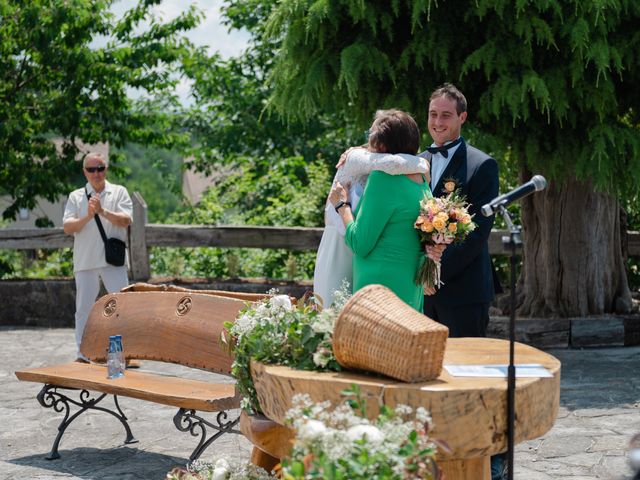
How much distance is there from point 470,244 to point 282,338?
164 centimetres

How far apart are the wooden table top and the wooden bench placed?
5.36 ft

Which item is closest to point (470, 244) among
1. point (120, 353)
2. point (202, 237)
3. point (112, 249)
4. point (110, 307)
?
point (120, 353)

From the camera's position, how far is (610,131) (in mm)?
8875

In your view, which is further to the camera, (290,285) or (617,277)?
(290,285)

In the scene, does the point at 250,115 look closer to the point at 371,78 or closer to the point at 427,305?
the point at 371,78

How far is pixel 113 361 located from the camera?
6.65m

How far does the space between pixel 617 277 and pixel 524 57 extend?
323cm

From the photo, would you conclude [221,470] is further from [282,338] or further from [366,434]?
→ [366,434]

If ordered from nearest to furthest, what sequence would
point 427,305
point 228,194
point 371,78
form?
point 427,305
point 371,78
point 228,194

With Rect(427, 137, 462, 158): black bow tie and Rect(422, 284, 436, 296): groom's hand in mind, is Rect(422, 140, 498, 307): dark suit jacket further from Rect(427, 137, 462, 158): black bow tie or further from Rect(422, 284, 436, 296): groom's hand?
Rect(422, 284, 436, 296): groom's hand

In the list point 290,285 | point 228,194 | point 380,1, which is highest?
point 380,1

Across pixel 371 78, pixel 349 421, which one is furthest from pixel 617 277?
pixel 349 421

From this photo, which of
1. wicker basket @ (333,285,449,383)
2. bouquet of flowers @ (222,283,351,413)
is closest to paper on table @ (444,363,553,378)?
wicker basket @ (333,285,449,383)

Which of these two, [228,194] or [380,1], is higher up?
[380,1]
